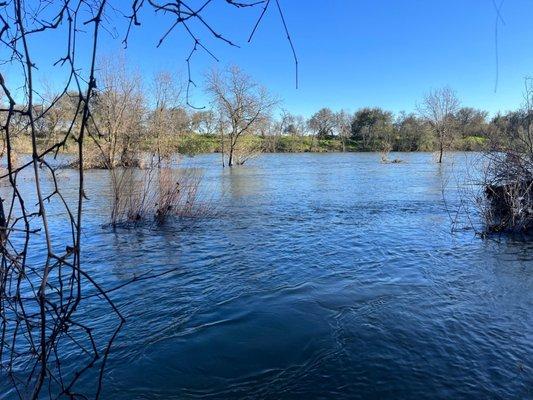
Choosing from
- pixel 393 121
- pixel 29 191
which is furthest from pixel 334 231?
pixel 393 121

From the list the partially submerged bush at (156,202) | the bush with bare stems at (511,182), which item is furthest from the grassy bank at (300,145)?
the bush with bare stems at (511,182)

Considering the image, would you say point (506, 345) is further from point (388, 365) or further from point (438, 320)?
point (388, 365)

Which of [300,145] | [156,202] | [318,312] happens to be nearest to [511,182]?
[318,312]

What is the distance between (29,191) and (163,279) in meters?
18.3

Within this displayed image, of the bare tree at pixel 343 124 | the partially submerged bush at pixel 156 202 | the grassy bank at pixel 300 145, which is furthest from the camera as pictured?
the bare tree at pixel 343 124

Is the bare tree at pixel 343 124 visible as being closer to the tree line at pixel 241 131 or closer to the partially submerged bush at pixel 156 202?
the tree line at pixel 241 131

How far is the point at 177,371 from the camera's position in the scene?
18.7 ft

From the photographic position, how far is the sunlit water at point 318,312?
212 inches

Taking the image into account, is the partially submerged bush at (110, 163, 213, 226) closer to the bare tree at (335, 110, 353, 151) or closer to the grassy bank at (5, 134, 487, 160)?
the grassy bank at (5, 134, 487, 160)

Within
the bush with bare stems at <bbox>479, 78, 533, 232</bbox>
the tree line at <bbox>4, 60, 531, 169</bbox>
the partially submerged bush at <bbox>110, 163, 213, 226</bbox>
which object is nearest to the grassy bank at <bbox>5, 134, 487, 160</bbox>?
the tree line at <bbox>4, 60, 531, 169</bbox>

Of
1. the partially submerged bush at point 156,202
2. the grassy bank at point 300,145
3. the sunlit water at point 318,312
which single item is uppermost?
the grassy bank at point 300,145

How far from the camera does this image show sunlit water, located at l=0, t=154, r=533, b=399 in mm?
5387

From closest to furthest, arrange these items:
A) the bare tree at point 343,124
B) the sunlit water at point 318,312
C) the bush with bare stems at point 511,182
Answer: the sunlit water at point 318,312 → the bush with bare stems at point 511,182 → the bare tree at point 343,124

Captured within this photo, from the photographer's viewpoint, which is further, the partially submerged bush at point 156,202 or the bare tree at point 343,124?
the bare tree at point 343,124
